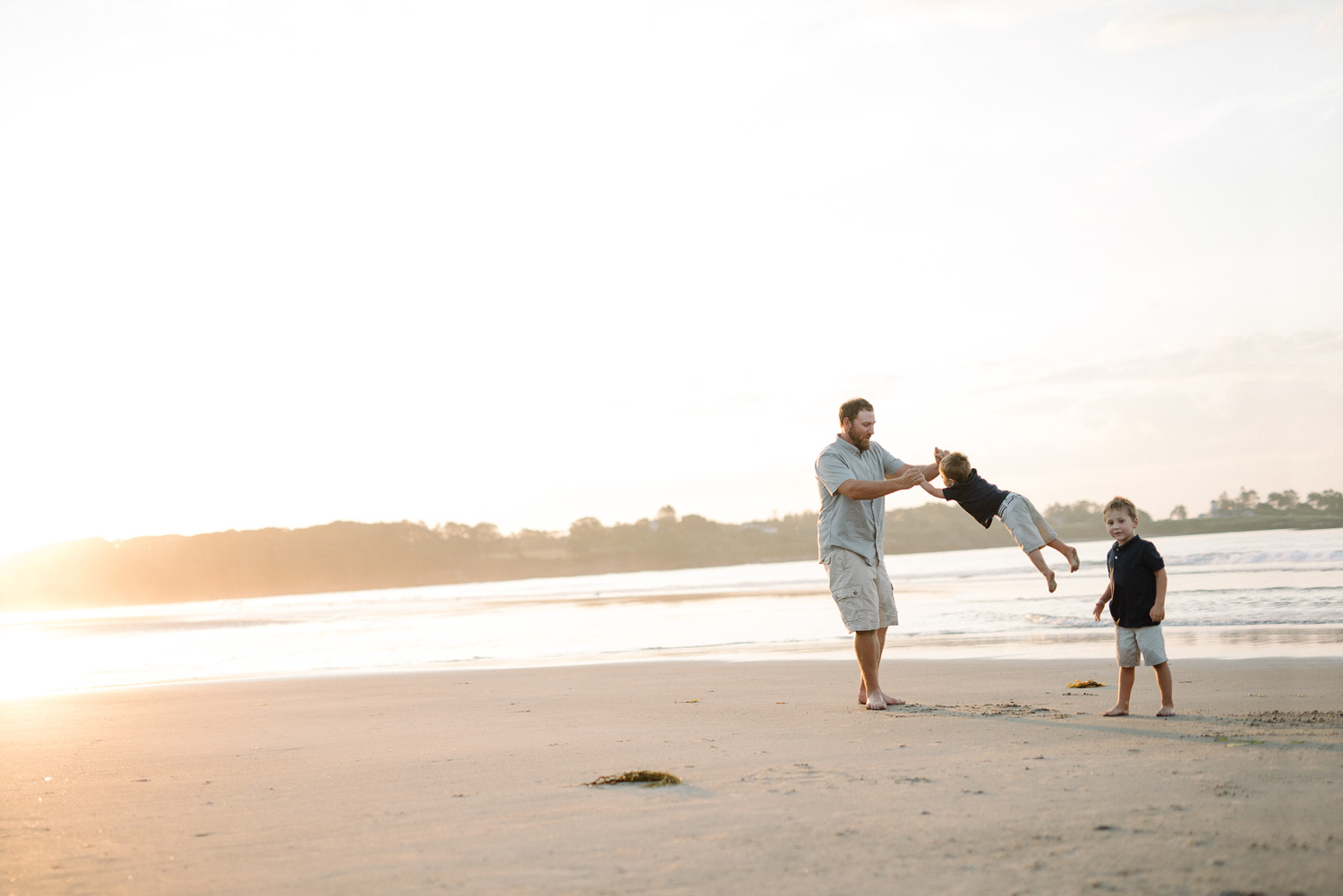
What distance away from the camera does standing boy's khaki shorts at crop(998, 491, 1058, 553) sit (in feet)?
16.7

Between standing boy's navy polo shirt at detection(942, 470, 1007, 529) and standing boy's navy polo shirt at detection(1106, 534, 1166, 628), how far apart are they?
0.65 metres

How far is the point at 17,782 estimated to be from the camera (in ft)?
14.4

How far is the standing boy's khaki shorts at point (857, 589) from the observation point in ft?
19.2

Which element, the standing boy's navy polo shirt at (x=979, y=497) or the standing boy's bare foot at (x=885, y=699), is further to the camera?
the standing boy's bare foot at (x=885, y=699)

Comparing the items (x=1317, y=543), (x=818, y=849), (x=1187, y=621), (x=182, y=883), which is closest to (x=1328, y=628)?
(x=1187, y=621)

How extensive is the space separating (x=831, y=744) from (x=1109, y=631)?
24.7 ft

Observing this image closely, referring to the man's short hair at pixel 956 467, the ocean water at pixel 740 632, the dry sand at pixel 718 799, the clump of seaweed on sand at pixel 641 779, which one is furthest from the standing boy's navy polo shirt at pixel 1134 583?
the ocean water at pixel 740 632

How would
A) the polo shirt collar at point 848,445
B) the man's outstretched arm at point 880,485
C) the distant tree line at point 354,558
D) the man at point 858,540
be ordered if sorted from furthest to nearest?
the distant tree line at point 354,558 < the polo shirt collar at point 848,445 < the man at point 858,540 < the man's outstretched arm at point 880,485

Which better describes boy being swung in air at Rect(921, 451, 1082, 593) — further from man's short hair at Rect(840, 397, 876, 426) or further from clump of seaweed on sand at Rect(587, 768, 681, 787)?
clump of seaweed on sand at Rect(587, 768, 681, 787)

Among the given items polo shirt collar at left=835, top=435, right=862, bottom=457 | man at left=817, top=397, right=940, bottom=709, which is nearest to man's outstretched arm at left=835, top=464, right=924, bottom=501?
man at left=817, top=397, right=940, bottom=709

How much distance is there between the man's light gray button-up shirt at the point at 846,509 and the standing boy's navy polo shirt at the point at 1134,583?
4.44ft

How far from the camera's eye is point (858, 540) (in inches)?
Answer: 233

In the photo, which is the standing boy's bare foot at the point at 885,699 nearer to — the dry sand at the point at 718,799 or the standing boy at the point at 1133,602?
the dry sand at the point at 718,799

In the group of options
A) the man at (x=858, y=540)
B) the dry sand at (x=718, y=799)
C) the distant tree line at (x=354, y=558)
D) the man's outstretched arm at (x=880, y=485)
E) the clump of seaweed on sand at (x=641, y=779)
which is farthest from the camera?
→ the distant tree line at (x=354, y=558)
